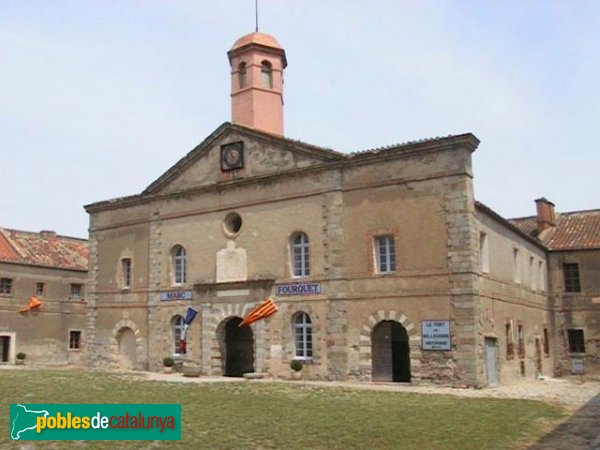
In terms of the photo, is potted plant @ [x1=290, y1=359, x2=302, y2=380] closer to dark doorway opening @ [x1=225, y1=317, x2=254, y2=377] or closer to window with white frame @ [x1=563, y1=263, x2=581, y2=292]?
dark doorway opening @ [x1=225, y1=317, x2=254, y2=377]

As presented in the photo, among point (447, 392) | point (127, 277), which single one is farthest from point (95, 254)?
point (447, 392)

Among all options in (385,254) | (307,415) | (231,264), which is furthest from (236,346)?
(307,415)

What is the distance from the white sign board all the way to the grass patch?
3.01 m

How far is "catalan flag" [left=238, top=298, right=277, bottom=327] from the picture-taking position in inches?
919

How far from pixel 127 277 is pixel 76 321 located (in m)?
12.9

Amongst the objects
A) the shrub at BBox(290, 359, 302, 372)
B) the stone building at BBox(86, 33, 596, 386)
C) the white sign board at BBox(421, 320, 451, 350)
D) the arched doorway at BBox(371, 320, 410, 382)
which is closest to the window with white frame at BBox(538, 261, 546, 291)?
the stone building at BBox(86, 33, 596, 386)

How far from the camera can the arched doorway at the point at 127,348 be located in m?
27.8

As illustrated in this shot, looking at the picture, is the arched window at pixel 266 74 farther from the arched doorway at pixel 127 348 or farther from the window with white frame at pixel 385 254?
the arched doorway at pixel 127 348

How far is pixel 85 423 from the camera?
11.2 meters

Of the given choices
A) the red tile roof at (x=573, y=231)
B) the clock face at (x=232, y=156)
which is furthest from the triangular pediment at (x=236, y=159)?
the red tile roof at (x=573, y=231)

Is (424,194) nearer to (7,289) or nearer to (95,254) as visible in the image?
(95,254)

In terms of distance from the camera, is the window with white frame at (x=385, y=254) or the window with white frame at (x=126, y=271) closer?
the window with white frame at (x=385, y=254)

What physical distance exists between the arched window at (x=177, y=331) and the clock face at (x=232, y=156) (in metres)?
6.31

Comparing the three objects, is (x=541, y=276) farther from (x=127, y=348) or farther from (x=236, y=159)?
(x=127, y=348)
